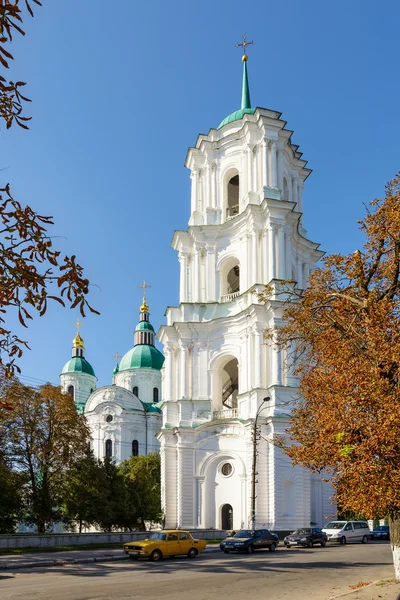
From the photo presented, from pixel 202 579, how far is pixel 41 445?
1848cm

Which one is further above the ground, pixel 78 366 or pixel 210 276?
pixel 210 276

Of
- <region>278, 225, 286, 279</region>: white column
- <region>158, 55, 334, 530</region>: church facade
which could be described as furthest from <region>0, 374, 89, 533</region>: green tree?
<region>278, 225, 286, 279</region>: white column

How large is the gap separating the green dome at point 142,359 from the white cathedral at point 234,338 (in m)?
34.5

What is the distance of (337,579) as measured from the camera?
1872 cm

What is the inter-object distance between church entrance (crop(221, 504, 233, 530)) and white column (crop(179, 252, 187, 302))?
584 inches

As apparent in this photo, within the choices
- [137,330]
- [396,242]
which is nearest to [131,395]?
[137,330]

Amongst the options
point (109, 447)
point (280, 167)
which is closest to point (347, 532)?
point (280, 167)

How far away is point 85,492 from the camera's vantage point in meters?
35.7

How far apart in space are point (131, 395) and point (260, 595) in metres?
60.3

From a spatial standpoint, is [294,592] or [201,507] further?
[201,507]

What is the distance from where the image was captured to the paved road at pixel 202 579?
15367mm

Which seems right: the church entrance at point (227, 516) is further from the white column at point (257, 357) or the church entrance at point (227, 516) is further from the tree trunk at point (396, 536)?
the tree trunk at point (396, 536)

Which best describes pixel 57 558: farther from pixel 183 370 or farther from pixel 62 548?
pixel 183 370

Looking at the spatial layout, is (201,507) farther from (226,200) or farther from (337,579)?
(337,579)
